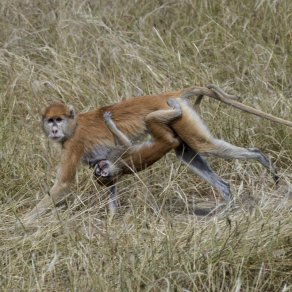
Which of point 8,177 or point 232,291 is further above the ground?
point 8,177

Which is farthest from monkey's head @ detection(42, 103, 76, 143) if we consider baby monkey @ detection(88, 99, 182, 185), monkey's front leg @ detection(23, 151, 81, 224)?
baby monkey @ detection(88, 99, 182, 185)

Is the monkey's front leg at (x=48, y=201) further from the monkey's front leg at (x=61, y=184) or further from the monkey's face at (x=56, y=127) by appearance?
the monkey's face at (x=56, y=127)

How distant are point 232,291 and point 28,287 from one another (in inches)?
43.3

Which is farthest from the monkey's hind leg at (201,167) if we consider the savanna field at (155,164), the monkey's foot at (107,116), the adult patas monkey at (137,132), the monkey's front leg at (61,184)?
the monkey's front leg at (61,184)

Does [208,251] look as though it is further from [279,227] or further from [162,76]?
[162,76]

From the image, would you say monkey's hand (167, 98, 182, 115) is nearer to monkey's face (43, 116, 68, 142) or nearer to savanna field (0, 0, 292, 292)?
→ savanna field (0, 0, 292, 292)

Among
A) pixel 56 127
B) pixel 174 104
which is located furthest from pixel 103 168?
pixel 174 104

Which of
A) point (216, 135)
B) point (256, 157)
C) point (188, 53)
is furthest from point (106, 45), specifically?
point (256, 157)

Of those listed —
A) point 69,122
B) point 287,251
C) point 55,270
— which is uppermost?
point 69,122

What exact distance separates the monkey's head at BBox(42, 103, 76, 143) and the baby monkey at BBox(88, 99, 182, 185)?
9.8 inches

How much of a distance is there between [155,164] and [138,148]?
56 cm

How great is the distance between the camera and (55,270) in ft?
19.2

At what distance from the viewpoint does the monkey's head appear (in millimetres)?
7238

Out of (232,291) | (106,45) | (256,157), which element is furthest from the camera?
(106,45)
